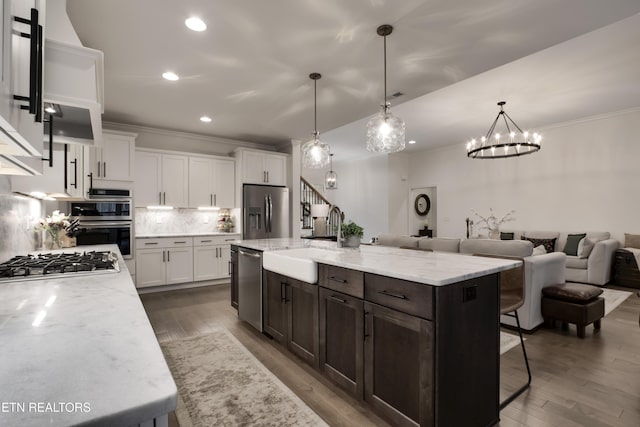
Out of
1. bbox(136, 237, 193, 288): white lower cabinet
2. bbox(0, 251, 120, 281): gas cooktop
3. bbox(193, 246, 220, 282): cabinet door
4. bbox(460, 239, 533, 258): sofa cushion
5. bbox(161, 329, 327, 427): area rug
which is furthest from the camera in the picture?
bbox(193, 246, 220, 282): cabinet door

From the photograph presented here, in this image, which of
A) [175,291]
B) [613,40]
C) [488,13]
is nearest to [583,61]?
[613,40]

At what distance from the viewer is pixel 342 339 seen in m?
2.10

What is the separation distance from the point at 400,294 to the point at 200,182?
4764 mm

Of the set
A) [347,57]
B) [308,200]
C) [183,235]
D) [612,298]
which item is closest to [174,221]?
[183,235]

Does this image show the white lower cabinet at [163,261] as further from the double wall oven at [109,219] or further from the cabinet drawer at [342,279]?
the cabinet drawer at [342,279]

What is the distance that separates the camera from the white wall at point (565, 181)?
5.49 m

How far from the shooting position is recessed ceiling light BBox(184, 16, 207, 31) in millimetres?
2435

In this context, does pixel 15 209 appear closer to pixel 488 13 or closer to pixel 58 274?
pixel 58 274

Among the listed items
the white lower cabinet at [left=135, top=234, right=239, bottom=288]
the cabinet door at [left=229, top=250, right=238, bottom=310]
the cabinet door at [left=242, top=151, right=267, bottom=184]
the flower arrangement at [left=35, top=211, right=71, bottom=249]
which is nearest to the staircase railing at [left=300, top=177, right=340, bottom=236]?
the cabinet door at [left=242, top=151, right=267, bottom=184]

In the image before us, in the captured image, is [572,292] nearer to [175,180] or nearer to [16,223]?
[16,223]

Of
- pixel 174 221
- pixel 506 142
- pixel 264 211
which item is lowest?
pixel 174 221

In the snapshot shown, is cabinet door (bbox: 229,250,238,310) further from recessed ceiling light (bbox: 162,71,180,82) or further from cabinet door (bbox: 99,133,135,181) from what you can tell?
cabinet door (bbox: 99,133,135,181)

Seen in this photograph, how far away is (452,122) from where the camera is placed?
6.06 meters

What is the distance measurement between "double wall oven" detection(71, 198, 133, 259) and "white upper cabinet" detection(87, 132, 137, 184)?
32cm
